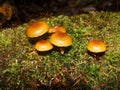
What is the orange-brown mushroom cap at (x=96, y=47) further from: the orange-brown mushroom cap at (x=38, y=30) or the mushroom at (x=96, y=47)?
the orange-brown mushroom cap at (x=38, y=30)

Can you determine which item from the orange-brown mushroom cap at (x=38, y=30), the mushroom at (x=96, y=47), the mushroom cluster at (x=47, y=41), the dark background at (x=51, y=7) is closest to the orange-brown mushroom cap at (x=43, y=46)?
the mushroom cluster at (x=47, y=41)

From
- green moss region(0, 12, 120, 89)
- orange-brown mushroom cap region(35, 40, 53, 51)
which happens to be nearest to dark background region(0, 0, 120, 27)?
green moss region(0, 12, 120, 89)

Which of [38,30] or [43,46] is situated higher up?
[38,30]

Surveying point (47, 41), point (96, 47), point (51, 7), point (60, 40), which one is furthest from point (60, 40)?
point (51, 7)

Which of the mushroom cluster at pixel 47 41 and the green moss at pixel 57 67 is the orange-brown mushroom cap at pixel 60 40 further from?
the green moss at pixel 57 67

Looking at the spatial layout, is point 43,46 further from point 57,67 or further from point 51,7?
point 51,7

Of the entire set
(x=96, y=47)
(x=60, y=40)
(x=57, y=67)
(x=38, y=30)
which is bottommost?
(x=57, y=67)

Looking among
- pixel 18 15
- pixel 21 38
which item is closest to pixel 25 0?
pixel 18 15

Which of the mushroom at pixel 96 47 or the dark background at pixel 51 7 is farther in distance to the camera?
the dark background at pixel 51 7

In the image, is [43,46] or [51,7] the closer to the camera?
[43,46]

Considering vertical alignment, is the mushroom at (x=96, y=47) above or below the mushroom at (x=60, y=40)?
below

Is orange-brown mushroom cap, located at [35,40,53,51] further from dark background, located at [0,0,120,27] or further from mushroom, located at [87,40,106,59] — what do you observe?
dark background, located at [0,0,120,27]

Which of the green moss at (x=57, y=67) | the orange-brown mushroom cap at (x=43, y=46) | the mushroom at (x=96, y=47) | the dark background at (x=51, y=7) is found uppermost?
the dark background at (x=51, y=7)
